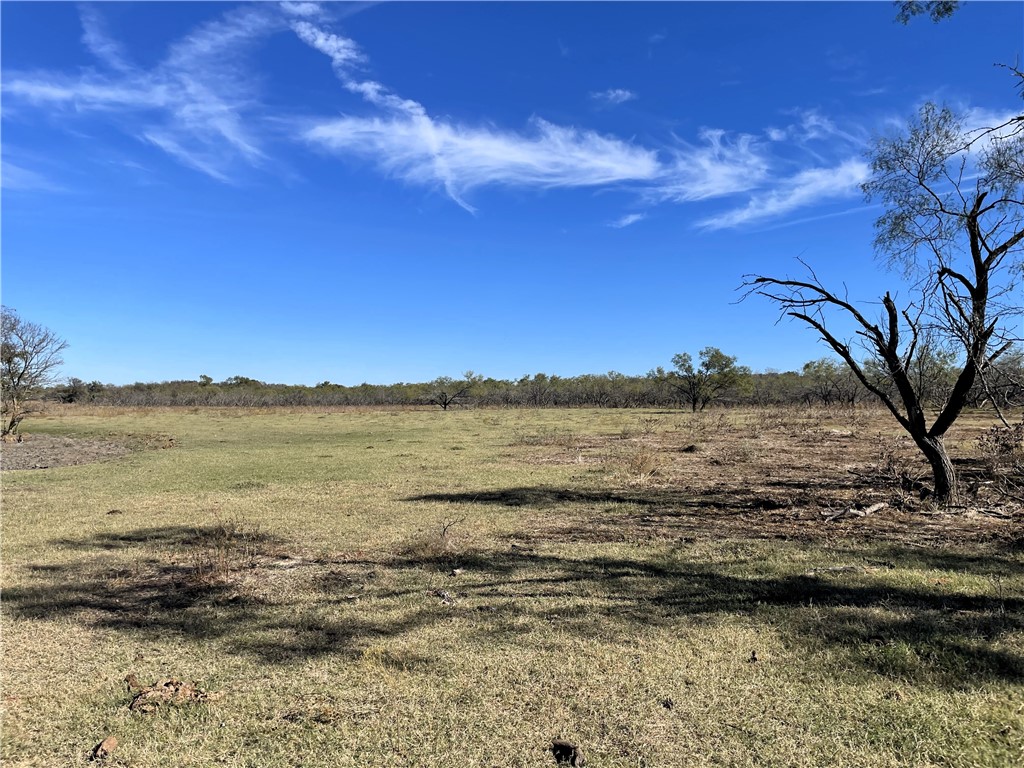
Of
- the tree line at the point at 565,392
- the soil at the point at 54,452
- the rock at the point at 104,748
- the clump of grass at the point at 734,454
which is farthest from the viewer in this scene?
the tree line at the point at 565,392

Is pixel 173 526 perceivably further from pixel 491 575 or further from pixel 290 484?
pixel 491 575

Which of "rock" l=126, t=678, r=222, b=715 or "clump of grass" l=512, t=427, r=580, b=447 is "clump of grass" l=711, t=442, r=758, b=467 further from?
"rock" l=126, t=678, r=222, b=715

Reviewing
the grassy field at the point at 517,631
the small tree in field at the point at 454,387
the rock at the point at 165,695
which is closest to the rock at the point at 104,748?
the grassy field at the point at 517,631

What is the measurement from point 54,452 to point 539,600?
22.8 metres

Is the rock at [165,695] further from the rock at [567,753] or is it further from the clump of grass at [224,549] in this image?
the clump of grass at [224,549]

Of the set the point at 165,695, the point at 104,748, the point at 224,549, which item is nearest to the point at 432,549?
the point at 224,549

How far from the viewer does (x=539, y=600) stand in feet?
18.4

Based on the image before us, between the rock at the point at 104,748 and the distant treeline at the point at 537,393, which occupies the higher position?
the distant treeline at the point at 537,393

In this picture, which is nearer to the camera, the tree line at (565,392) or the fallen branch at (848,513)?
the fallen branch at (848,513)

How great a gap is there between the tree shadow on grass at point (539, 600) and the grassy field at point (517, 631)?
4 cm

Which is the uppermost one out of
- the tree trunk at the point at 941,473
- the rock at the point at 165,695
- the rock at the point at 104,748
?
the tree trunk at the point at 941,473

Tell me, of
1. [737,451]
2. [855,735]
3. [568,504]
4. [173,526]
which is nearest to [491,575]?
[855,735]

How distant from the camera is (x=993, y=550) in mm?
6980

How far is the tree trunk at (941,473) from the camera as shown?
9523 millimetres
